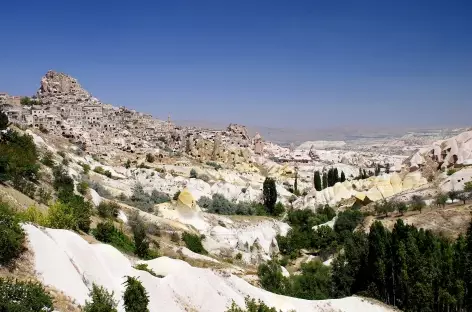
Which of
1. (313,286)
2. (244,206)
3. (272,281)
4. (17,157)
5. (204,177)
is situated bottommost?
(313,286)

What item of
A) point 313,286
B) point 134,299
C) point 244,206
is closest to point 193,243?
point 313,286

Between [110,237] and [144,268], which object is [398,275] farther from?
[110,237]

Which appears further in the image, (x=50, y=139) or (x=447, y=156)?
(x=447, y=156)

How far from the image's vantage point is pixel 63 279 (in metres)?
15.2

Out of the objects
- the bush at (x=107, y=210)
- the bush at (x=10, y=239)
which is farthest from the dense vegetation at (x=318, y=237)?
the bush at (x=10, y=239)

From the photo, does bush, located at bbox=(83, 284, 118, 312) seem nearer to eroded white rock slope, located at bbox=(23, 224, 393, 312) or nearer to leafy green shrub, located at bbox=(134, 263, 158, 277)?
eroded white rock slope, located at bbox=(23, 224, 393, 312)

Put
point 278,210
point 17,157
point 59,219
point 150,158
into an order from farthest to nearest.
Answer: point 150,158 → point 278,210 → point 17,157 → point 59,219

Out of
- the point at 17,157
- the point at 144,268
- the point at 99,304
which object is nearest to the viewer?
the point at 99,304

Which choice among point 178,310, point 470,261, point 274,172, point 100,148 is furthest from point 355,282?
point 274,172

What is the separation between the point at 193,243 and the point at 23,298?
2613 cm

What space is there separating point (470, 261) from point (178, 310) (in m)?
19.9

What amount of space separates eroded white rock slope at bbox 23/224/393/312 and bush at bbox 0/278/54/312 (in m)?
2.25

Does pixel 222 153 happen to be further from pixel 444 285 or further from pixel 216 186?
pixel 444 285

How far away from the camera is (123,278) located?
1766 centimetres
